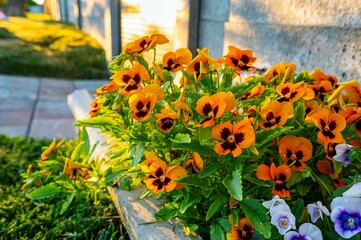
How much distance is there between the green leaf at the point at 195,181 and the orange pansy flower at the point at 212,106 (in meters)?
0.16

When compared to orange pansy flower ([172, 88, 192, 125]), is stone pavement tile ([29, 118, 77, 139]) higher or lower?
lower

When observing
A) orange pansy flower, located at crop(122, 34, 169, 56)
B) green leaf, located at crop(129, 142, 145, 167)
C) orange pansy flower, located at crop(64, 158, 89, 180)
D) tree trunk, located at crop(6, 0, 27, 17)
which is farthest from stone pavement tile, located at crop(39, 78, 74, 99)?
tree trunk, located at crop(6, 0, 27, 17)

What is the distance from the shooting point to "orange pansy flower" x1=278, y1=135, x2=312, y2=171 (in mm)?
1131

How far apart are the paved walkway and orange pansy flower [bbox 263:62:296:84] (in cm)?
232

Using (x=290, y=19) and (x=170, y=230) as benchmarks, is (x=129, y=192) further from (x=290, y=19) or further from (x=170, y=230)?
(x=290, y=19)

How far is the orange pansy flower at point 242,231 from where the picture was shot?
3.49 ft

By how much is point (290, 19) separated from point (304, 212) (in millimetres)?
1214

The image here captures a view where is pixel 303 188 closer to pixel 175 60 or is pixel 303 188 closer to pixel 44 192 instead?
pixel 175 60

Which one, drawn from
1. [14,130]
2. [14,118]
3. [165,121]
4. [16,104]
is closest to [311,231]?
[165,121]

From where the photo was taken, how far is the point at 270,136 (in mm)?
1045

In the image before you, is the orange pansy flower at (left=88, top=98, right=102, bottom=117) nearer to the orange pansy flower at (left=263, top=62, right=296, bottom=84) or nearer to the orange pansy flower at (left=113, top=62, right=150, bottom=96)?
the orange pansy flower at (left=113, top=62, right=150, bottom=96)

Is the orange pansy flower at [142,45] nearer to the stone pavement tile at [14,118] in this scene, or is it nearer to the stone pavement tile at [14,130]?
the stone pavement tile at [14,130]

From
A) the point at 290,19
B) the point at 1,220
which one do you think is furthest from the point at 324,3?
the point at 1,220

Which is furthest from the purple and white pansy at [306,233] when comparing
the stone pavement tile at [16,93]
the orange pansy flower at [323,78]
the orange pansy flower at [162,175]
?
the stone pavement tile at [16,93]
